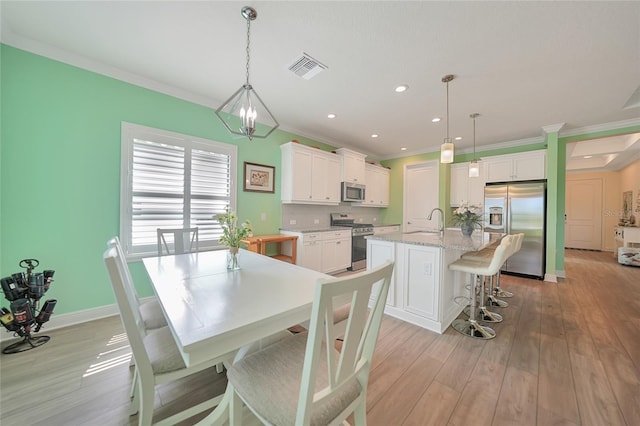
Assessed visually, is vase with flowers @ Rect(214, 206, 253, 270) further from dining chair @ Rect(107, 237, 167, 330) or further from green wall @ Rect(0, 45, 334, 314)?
green wall @ Rect(0, 45, 334, 314)

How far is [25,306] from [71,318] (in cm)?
53

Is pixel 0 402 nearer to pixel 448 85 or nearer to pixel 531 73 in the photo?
pixel 448 85

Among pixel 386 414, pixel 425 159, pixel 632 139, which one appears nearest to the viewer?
pixel 386 414

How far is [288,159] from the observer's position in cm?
397

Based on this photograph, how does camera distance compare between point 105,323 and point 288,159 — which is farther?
point 288,159

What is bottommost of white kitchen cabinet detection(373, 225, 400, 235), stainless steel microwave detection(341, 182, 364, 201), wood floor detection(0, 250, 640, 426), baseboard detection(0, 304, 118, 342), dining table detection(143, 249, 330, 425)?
wood floor detection(0, 250, 640, 426)

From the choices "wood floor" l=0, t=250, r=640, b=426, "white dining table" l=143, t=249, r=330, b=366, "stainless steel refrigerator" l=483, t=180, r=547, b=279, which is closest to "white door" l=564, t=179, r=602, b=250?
"stainless steel refrigerator" l=483, t=180, r=547, b=279

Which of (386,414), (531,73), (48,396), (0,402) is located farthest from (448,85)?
(0,402)

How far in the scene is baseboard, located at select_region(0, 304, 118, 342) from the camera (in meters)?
2.07

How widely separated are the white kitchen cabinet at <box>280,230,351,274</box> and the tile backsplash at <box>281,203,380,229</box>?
1.17 ft

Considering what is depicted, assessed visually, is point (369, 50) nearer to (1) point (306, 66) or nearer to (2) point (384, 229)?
(1) point (306, 66)

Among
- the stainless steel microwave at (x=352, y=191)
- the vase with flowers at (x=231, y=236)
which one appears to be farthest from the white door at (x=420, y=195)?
the vase with flowers at (x=231, y=236)

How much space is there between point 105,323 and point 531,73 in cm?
515

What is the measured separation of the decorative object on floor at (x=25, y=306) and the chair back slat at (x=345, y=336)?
2.65m
